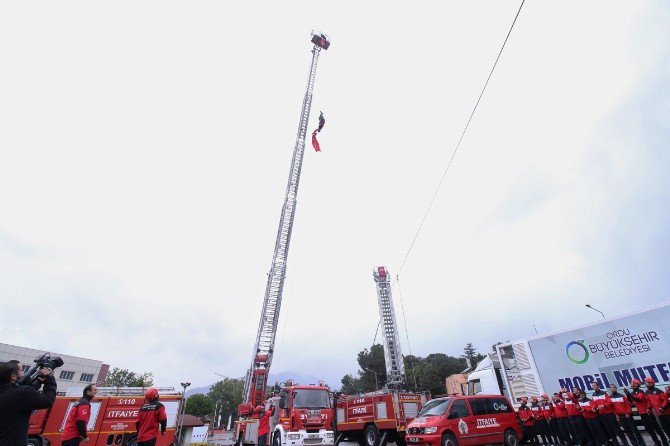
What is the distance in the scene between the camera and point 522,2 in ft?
21.8

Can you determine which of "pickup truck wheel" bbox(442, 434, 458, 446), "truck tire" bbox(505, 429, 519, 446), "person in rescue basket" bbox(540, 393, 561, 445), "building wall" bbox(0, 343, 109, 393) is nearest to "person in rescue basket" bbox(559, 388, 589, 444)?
"person in rescue basket" bbox(540, 393, 561, 445)

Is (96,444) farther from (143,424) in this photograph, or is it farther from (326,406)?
(326,406)

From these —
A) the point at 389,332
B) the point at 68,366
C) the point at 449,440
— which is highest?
the point at 68,366

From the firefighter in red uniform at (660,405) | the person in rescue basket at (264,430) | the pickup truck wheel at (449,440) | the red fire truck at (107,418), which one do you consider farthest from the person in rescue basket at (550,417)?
the red fire truck at (107,418)

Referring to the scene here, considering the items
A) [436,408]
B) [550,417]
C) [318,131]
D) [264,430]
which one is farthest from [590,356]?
[318,131]

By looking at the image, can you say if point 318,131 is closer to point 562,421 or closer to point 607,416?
point 562,421

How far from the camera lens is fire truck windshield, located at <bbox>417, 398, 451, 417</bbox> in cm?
1042

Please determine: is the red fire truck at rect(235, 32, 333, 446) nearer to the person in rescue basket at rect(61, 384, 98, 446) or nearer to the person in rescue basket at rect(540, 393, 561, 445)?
the person in rescue basket at rect(61, 384, 98, 446)

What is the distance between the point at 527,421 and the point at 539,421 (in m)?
0.56

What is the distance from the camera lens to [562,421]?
11.3 metres

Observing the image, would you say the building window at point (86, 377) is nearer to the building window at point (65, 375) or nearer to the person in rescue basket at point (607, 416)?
the building window at point (65, 375)

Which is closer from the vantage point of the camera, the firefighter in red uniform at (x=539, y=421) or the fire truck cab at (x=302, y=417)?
the fire truck cab at (x=302, y=417)

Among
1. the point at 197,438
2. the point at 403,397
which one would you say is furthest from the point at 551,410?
the point at 197,438

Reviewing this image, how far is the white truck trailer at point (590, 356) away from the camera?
10.2 m
